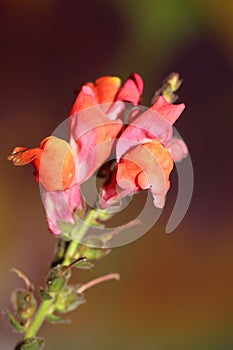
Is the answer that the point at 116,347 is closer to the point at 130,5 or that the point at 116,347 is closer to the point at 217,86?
the point at 217,86

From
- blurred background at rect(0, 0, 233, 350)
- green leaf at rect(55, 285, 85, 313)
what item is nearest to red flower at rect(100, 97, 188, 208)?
green leaf at rect(55, 285, 85, 313)

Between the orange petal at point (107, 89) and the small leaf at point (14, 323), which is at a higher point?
the orange petal at point (107, 89)

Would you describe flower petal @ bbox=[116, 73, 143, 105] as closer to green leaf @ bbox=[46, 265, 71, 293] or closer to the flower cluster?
the flower cluster

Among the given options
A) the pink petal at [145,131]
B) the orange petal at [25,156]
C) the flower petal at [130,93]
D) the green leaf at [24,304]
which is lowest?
the green leaf at [24,304]

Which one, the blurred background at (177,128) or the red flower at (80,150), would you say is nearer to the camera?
the red flower at (80,150)

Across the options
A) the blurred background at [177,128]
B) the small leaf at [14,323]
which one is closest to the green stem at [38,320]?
the small leaf at [14,323]

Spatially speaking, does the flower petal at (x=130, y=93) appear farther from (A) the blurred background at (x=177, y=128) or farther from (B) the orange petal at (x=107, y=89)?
(A) the blurred background at (x=177, y=128)
